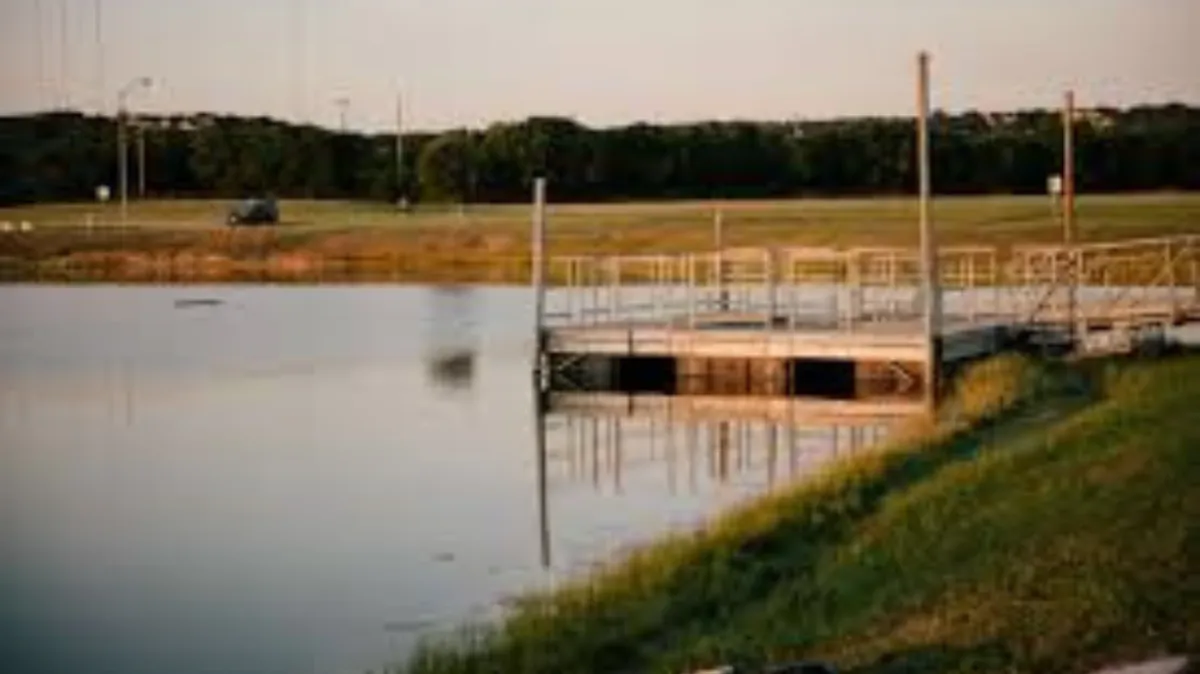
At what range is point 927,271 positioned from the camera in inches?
1161

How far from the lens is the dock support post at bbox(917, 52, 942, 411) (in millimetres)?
29500

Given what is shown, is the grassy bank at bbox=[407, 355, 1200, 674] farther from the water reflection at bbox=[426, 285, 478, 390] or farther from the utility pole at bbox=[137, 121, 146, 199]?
the utility pole at bbox=[137, 121, 146, 199]

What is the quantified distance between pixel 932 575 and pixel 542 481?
11.2 meters

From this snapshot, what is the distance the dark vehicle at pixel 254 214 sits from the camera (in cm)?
8138

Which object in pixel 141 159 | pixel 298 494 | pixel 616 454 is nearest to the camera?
pixel 298 494

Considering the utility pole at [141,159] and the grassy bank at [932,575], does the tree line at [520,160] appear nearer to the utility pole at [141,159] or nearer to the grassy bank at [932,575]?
the utility pole at [141,159]

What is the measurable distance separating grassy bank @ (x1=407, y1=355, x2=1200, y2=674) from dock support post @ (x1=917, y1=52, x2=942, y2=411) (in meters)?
9.16

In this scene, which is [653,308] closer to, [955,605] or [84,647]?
[84,647]

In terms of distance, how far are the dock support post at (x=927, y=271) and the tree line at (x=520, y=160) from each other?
6597 centimetres

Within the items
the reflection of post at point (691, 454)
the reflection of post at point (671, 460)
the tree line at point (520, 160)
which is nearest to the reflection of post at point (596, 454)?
the reflection of post at point (671, 460)

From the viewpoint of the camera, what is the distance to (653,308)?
126 feet

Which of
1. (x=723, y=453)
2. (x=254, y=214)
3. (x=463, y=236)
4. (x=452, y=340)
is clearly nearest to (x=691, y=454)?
(x=723, y=453)

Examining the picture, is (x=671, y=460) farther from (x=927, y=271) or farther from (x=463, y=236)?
(x=463, y=236)

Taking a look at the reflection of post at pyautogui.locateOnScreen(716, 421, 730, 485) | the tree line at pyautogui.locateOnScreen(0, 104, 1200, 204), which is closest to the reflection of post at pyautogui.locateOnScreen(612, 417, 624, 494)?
the reflection of post at pyautogui.locateOnScreen(716, 421, 730, 485)
